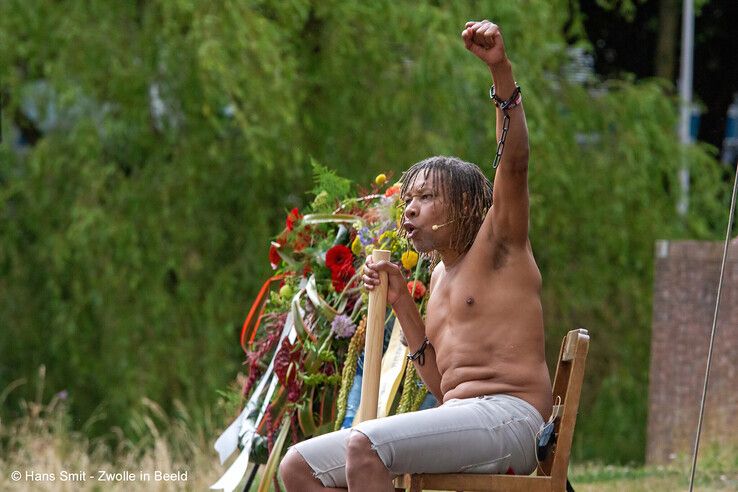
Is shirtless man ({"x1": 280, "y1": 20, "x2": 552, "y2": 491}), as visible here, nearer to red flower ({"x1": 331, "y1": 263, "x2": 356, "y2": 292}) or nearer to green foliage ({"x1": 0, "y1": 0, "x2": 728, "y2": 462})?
red flower ({"x1": 331, "y1": 263, "x2": 356, "y2": 292})

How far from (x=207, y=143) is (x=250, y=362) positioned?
5.00 m

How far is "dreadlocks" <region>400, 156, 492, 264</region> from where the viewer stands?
351cm

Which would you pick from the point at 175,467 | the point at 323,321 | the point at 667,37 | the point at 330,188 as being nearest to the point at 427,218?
the point at 323,321

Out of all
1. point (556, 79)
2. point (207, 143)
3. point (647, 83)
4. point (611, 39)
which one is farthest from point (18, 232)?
point (611, 39)

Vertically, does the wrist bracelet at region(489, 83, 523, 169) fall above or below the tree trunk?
above

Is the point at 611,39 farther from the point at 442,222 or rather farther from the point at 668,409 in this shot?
the point at 442,222

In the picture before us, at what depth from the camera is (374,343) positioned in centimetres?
365

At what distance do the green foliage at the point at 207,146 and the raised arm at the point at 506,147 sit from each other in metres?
5.62

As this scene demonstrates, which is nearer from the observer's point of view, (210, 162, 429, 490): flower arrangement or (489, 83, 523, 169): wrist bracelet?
(489, 83, 523, 169): wrist bracelet

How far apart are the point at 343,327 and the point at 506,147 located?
140cm

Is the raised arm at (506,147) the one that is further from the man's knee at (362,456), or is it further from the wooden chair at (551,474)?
the man's knee at (362,456)

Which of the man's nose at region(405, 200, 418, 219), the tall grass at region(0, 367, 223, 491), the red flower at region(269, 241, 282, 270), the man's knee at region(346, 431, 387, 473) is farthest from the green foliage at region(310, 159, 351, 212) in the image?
the tall grass at region(0, 367, 223, 491)

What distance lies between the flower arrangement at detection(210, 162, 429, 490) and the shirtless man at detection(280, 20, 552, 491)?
666 mm

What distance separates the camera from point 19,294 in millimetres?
10305
